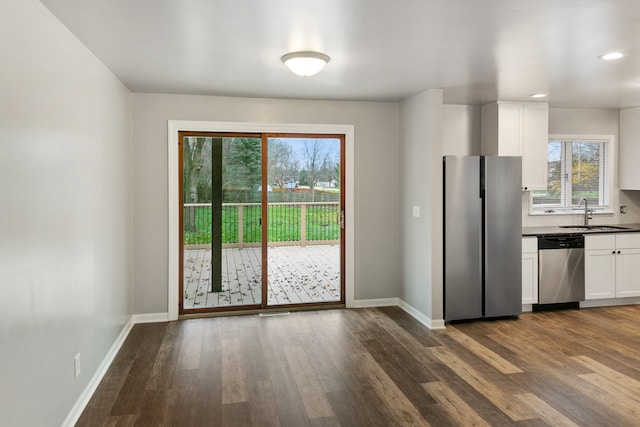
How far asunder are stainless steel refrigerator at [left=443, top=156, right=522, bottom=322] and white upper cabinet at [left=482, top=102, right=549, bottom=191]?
1.65ft

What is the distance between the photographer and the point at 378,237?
557 centimetres

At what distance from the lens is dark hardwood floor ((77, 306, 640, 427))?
2938mm

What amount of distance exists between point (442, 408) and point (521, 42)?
2.51 m

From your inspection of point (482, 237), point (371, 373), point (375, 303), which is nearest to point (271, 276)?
point (375, 303)

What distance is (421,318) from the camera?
4961 millimetres

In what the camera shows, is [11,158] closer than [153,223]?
Yes

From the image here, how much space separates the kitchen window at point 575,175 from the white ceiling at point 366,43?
1.32 m

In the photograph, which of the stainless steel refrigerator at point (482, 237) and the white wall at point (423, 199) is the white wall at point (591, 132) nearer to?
the stainless steel refrigerator at point (482, 237)

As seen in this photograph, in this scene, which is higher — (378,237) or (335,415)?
(378,237)

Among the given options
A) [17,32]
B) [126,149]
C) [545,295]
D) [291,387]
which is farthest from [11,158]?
[545,295]

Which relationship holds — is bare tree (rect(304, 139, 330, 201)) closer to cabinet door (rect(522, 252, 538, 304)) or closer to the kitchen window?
cabinet door (rect(522, 252, 538, 304))

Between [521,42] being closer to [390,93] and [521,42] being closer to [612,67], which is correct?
[612,67]

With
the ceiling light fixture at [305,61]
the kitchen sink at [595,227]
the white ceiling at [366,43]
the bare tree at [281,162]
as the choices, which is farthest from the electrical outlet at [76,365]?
the kitchen sink at [595,227]

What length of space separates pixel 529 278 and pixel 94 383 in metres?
4.47
